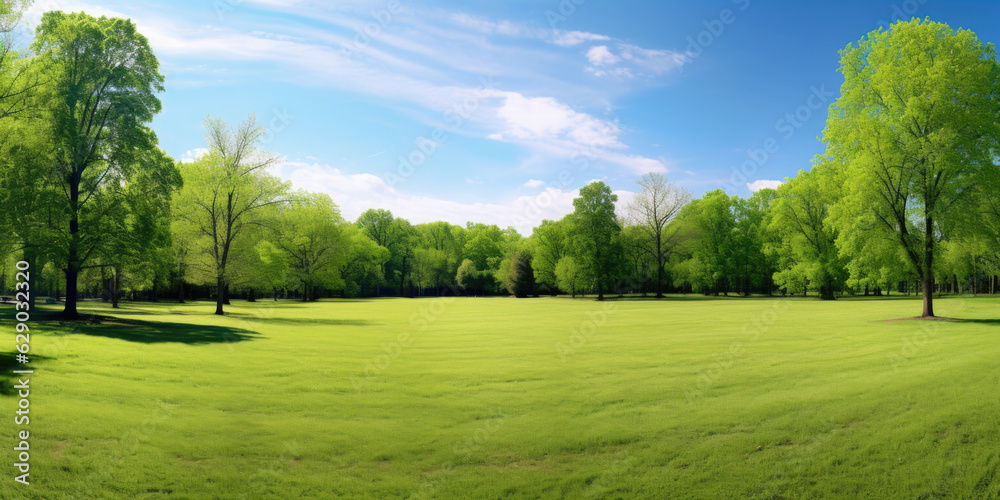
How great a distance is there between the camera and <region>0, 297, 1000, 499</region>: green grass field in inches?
265

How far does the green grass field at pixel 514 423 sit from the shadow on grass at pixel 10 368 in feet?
0.42

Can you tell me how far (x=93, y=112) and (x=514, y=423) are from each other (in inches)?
988

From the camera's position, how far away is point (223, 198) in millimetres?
37688

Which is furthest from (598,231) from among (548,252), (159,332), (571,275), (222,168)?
(159,332)

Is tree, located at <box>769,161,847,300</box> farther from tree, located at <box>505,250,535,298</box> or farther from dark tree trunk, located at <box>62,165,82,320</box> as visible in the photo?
A: dark tree trunk, located at <box>62,165,82,320</box>

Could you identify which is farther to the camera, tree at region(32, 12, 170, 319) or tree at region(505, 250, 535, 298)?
tree at region(505, 250, 535, 298)

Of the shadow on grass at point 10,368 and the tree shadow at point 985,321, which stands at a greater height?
the shadow on grass at point 10,368

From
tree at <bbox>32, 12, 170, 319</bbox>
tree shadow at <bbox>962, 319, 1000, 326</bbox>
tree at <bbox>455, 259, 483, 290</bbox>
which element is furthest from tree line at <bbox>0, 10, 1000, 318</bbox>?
tree at <bbox>455, 259, 483, 290</bbox>

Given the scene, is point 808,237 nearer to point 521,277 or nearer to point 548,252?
point 548,252

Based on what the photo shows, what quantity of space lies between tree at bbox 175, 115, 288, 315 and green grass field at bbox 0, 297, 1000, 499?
72.9ft

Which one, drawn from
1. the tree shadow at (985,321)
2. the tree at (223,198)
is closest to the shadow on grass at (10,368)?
the tree at (223,198)

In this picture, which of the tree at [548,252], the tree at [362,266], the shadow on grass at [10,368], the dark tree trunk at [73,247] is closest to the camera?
the shadow on grass at [10,368]

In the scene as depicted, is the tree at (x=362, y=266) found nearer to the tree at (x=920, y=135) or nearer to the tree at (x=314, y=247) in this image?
the tree at (x=314, y=247)

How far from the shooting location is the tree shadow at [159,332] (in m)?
18.3
